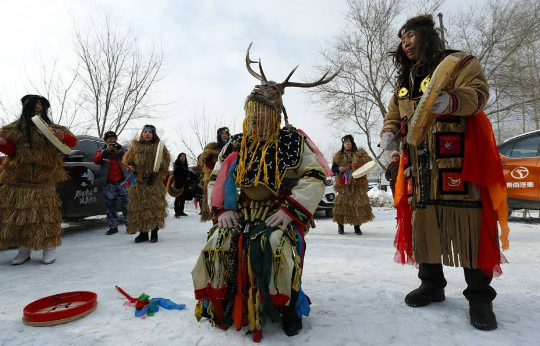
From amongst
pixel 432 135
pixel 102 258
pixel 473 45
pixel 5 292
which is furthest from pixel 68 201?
pixel 473 45

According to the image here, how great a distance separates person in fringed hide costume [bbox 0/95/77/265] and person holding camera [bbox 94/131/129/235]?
74.5 inches

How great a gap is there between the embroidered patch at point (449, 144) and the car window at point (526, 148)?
5442mm

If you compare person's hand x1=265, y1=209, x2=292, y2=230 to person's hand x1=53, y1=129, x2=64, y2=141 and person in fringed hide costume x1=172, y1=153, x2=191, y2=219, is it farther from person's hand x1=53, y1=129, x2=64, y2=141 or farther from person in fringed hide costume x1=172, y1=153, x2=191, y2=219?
person in fringed hide costume x1=172, y1=153, x2=191, y2=219

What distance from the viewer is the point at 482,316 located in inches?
74.2

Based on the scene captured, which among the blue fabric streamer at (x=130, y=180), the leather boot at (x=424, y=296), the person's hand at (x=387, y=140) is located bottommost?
the leather boot at (x=424, y=296)

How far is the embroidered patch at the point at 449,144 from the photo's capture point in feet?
6.56

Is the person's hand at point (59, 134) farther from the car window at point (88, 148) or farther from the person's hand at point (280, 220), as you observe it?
the person's hand at point (280, 220)

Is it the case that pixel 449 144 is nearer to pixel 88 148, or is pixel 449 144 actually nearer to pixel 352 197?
pixel 352 197

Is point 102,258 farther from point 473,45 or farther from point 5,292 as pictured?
point 473,45

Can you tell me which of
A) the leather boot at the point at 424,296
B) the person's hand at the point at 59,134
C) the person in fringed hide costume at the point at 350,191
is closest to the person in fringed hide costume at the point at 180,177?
the person's hand at the point at 59,134

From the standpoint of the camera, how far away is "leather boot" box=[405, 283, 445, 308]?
7.29 feet

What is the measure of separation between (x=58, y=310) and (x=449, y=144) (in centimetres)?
282

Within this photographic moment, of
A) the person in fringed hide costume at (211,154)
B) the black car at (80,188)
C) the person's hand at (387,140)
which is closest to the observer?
the person's hand at (387,140)

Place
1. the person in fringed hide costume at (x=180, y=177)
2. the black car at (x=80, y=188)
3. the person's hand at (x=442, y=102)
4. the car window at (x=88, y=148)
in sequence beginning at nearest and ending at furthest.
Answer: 1. the person's hand at (x=442, y=102)
2. the black car at (x=80, y=188)
3. the person in fringed hide costume at (x=180, y=177)
4. the car window at (x=88, y=148)
